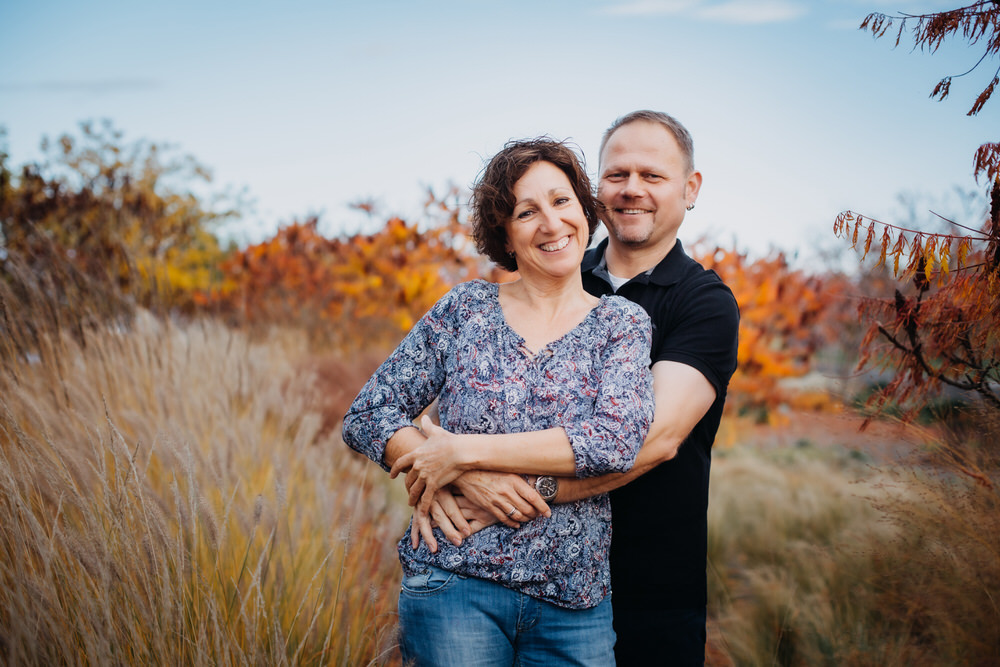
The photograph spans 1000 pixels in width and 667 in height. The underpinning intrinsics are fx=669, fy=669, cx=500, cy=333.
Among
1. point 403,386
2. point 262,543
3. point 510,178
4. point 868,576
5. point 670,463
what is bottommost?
point 868,576

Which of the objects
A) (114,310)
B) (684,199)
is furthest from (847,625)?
(114,310)

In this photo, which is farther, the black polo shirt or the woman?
the black polo shirt

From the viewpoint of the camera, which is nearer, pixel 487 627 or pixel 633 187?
pixel 487 627

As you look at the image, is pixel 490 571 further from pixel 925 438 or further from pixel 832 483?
pixel 832 483

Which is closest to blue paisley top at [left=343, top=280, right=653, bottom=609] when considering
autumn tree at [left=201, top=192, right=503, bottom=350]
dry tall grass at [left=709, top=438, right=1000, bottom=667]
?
dry tall grass at [left=709, top=438, right=1000, bottom=667]

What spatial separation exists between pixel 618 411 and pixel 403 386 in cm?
70

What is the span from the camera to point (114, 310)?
491 cm

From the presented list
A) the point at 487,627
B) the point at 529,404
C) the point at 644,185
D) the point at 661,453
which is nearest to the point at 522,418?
the point at 529,404

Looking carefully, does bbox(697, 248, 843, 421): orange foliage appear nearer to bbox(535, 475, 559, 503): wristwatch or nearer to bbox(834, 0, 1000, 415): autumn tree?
bbox(834, 0, 1000, 415): autumn tree

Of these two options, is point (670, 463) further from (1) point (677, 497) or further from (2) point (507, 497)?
(2) point (507, 497)

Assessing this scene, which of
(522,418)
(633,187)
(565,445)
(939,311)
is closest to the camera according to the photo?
(565,445)

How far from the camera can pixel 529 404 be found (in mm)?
2041

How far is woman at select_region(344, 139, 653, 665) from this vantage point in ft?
6.35

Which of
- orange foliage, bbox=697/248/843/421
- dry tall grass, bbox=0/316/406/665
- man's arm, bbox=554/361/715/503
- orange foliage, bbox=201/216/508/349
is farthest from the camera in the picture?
orange foliage, bbox=201/216/508/349
